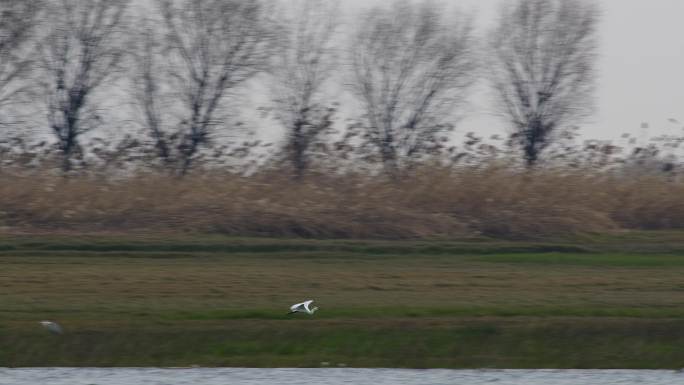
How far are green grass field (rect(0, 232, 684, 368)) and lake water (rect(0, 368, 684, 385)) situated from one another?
0.24 meters

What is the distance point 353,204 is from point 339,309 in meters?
10.2

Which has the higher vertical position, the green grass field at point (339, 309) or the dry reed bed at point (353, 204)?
the dry reed bed at point (353, 204)

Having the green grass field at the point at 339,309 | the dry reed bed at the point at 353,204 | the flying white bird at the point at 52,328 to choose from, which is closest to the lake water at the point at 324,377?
the green grass field at the point at 339,309

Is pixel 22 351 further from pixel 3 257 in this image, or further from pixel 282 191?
pixel 282 191

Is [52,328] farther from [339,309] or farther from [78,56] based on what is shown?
[78,56]

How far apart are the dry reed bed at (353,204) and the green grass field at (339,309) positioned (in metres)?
3.40

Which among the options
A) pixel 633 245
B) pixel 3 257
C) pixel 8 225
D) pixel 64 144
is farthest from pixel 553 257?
pixel 64 144

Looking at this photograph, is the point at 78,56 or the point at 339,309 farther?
the point at 78,56

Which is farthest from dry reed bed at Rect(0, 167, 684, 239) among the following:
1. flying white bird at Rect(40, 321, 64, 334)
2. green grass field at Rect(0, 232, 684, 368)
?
flying white bird at Rect(40, 321, 64, 334)

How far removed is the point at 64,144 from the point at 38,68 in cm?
189

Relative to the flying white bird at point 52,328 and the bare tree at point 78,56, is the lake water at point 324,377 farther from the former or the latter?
the bare tree at point 78,56

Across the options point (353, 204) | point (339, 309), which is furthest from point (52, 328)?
point (353, 204)

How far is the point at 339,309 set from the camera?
13.7 meters

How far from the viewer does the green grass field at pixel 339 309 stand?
1240 centimetres
